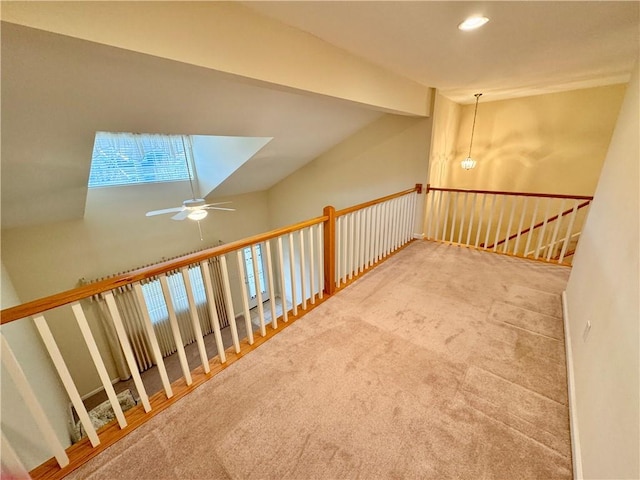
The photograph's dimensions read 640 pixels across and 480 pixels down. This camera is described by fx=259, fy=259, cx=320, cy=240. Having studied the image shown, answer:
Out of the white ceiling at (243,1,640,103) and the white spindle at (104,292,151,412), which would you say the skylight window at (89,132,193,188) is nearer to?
the white spindle at (104,292,151,412)

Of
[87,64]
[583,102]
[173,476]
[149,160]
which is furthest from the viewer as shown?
[149,160]

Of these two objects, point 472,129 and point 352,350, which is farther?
point 472,129

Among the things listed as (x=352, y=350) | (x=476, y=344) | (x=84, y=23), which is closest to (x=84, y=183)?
(x=84, y=23)

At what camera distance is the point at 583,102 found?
Answer: 13.0 feet

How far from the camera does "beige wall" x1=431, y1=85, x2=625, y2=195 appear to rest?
396cm

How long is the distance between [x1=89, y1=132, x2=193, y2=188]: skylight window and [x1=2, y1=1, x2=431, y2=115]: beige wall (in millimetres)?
3120

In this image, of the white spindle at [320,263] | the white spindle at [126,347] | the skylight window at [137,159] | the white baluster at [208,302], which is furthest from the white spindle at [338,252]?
the skylight window at [137,159]

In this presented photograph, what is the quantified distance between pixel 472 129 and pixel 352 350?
498 centimetres

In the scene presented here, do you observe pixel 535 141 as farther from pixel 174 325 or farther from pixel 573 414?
pixel 174 325

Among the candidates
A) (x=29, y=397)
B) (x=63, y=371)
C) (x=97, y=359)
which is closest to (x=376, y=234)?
(x=97, y=359)

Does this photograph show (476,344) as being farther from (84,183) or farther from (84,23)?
(84,183)

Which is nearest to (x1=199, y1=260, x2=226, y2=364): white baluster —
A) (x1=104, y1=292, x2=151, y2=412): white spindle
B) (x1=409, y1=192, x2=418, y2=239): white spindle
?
(x1=104, y1=292, x2=151, y2=412): white spindle

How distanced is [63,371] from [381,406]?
5.39 feet

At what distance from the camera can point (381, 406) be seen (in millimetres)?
1552
